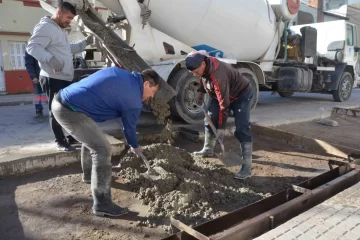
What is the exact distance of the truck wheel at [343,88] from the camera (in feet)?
33.1

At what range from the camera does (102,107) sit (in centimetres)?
251

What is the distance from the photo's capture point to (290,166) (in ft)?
13.5

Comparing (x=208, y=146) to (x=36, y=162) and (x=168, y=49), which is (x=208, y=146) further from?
(x=168, y=49)

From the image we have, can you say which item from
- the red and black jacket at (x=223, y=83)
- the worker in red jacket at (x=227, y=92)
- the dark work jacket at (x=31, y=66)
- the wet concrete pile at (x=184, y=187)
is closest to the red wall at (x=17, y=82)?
the dark work jacket at (x=31, y=66)

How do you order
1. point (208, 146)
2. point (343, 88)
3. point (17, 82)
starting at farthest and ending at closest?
point (17, 82)
point (343, 88)
point (208, 146)

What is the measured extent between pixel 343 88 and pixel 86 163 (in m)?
9.54

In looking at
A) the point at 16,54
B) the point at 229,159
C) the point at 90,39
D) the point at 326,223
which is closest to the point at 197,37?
the point at 90,39

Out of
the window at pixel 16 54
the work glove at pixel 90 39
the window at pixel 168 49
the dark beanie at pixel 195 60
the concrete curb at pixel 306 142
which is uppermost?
the window at pixel 16 54

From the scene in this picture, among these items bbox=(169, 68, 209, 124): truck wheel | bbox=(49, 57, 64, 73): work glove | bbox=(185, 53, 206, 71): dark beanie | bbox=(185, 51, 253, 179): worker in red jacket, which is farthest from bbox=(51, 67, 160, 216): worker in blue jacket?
bbox=(169, 68, 209, 124): truck wheel

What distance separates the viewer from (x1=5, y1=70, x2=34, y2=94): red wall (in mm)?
12992

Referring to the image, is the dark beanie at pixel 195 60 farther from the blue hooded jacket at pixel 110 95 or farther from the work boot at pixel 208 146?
the work boot at pixel 208 146

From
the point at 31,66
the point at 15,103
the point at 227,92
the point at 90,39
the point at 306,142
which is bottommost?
the point at 306,142

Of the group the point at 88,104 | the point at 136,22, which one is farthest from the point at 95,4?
the point at 88,104

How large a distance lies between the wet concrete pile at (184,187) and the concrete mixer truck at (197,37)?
176cm
